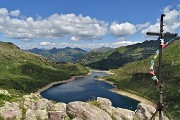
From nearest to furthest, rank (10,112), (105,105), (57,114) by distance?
1. (57,114)
2. (10,112)
3. (105,105)

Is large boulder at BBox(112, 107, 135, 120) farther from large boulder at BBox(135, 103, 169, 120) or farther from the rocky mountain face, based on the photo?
large boulder at BBox(135, 103, 169, 120)

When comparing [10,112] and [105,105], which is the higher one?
[105,105]

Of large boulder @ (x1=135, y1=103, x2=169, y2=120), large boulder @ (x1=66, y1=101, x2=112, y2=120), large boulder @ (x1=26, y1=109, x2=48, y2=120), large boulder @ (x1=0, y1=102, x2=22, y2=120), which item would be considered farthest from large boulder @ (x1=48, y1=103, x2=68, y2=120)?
large boulder @ (x1=135, y1=103, x2=169, y2=120)

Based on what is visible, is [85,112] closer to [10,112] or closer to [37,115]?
[37,115]

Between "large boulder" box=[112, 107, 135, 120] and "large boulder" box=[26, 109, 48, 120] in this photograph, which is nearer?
"large boulder" box=[26, 109, 48, 120]

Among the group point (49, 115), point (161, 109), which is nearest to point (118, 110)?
point (49, 115)

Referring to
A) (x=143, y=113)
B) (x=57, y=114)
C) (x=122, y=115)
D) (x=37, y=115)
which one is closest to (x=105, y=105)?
(x=122, y=115)
